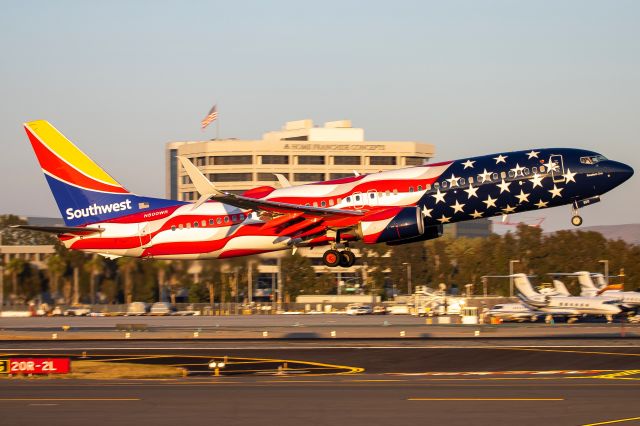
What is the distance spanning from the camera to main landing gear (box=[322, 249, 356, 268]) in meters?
54.8

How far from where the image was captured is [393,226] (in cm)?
5178

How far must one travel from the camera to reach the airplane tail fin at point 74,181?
193ft

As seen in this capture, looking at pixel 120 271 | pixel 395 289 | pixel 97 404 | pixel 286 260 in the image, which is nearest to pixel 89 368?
pixel 97 404

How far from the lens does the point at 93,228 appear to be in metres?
58.2

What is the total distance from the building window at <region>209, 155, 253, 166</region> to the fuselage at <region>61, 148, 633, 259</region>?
131m

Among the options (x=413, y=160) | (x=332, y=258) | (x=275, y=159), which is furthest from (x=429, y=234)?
(x=413, y=160)

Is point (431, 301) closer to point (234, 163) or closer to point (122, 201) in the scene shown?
point (122, 201)

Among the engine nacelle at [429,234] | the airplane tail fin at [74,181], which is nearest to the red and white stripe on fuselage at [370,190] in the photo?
the engine nacelle at [429,234]

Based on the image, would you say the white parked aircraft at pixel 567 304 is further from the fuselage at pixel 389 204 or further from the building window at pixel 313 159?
the building window at pixel 313 159

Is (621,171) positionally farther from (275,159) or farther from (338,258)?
(275,159)

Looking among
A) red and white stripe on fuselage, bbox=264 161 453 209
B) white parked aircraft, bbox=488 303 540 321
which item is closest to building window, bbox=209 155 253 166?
white parked aircraft, bbox=488 303 540 321

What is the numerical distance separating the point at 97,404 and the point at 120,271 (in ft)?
146

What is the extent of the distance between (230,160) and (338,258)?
136 m

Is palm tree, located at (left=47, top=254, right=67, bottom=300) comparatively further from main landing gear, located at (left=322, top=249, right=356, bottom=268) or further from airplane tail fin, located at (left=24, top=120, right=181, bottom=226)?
main landing gear, located at (left=322, top=249, right=356, bottom=268)
